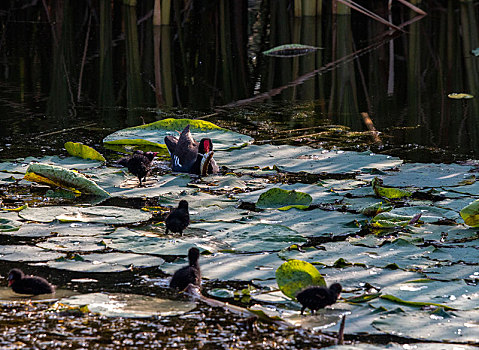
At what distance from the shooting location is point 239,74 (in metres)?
11.4

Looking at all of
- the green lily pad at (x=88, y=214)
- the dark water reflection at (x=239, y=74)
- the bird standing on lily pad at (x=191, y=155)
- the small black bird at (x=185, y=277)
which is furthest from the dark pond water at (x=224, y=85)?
the bird standing on lily pad at (x=191, y=155)

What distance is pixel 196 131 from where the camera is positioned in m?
7.29

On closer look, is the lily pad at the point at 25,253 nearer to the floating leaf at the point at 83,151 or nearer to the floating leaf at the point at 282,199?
the floating leaf at the point at 282,199

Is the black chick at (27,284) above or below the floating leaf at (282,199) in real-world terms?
below

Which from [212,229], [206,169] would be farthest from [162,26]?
[212,229]

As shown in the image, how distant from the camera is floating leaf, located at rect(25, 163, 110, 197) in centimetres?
550

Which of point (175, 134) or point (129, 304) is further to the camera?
point (175, 134)

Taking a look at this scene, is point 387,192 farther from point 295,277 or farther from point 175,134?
point 175,134

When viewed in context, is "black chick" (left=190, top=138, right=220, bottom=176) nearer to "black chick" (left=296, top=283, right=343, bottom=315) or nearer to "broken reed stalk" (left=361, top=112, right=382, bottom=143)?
"broken reed stalk" (left=361, top=112, right=382, bottom=143)

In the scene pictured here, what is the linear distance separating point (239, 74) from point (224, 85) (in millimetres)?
926

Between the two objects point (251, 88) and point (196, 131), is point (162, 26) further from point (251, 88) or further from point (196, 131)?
point (196, 131)

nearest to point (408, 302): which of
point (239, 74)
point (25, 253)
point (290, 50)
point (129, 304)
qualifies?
point (129, 304)

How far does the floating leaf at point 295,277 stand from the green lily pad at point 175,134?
305cm

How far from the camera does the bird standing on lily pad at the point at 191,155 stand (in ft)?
20.0
